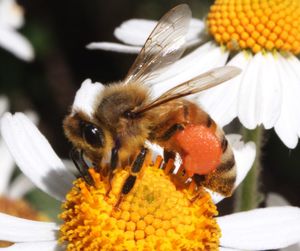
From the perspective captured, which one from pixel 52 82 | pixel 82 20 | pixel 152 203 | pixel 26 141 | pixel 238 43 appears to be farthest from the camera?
pixel 82 20

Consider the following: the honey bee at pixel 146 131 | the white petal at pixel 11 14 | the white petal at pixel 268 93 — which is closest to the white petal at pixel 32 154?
the honey bee at pixel 146 131

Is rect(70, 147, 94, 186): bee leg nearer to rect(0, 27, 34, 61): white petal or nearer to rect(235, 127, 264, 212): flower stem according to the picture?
rect(235, 127, 264, 212): flower stem

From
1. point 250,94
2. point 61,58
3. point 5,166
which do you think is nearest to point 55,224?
point 250,94

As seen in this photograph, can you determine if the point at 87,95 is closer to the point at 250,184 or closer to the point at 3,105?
the point at 250,184

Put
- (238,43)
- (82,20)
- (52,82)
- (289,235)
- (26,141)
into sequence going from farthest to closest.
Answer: (82,20)
(52,82)
(238,43)
(26,141)
(289,235)

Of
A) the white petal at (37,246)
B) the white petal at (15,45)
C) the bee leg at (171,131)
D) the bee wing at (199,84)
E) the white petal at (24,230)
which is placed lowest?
the white petal at (37,246)

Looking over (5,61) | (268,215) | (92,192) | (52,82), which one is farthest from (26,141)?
(5,61)

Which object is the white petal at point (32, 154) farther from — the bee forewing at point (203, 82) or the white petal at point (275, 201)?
the white petal at point (275, 201)

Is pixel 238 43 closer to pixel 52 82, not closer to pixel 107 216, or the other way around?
pixel 107 216
